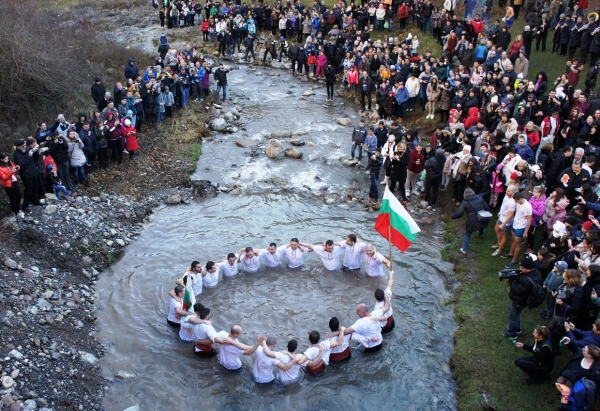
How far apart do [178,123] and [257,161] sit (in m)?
4.60

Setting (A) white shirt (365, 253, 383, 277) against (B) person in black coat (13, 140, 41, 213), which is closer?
(A) white shirt (365, 253, 383, 277)

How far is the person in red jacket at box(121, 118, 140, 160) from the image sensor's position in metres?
20.0

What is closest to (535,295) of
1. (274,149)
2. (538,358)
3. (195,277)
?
(538,358)

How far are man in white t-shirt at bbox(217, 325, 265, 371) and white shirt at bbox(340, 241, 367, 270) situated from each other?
4369mm

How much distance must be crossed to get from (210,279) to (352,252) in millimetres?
3973

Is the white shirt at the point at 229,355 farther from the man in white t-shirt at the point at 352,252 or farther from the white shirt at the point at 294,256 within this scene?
the man in white t-shirt at the point at 352,252

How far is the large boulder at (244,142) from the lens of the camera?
76.3 feet

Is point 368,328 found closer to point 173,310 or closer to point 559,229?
point 173,310

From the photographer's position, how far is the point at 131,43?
3672 cm

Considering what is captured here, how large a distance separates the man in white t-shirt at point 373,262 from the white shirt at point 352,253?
0.87 feet

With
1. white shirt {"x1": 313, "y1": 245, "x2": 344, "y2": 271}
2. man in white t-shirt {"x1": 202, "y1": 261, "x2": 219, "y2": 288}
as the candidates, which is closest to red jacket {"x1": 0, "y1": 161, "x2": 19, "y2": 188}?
man in white t-shirt {"x1": 202, "y1": 261, "x2": 219, "y2": 288}

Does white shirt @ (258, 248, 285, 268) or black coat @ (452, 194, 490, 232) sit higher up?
black coat @ (452, 194, 490, 232)

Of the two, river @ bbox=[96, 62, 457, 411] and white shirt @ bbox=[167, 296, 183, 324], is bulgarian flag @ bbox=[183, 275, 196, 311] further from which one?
river @ bbox=[96, 62, 457, 411]

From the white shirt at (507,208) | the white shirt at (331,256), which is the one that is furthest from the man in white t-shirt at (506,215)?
the white shirt at (331,256)
